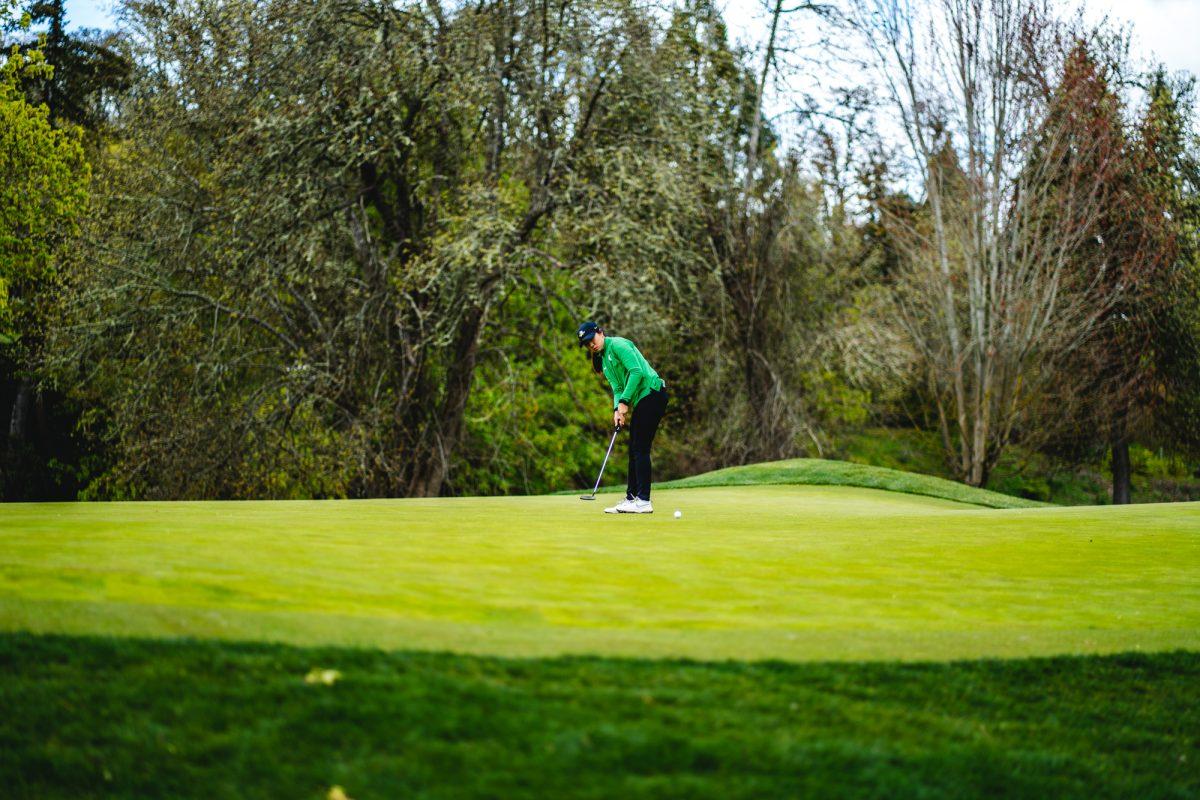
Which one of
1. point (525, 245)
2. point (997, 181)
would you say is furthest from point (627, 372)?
point (997, 181)

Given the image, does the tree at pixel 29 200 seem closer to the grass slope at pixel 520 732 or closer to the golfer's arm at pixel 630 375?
the golfer's arm at pixel 630 375

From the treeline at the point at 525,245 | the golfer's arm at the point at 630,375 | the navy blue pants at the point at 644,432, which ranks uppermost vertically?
the treeline at the point at 525,245

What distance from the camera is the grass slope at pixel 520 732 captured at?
3.99 meters

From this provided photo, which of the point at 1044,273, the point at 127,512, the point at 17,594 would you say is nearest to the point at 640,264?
the point at 1044,273

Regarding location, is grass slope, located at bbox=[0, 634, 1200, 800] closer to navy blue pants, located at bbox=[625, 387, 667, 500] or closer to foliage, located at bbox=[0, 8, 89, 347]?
navy blue pants, located at bbox=[625, 387, 667, 500]

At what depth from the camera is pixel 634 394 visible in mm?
11891

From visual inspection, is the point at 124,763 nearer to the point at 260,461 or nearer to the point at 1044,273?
the point at 260,461

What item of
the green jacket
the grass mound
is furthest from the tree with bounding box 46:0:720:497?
the green jacket

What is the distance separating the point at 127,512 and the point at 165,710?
6.29m

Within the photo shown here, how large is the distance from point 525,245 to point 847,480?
775 centimetres

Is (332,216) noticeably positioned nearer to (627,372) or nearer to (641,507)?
(627,372)

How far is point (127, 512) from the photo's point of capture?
33.2 feet

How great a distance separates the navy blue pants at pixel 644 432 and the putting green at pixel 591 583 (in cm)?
104

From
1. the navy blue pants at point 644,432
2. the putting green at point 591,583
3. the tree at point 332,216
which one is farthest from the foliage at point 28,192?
the navy blue pants at point 644,432
